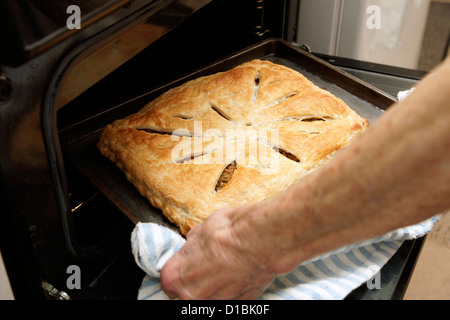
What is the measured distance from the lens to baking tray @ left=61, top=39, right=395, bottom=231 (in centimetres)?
114

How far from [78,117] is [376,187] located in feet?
3.14

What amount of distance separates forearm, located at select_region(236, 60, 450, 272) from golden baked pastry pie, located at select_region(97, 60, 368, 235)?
0.38 metres

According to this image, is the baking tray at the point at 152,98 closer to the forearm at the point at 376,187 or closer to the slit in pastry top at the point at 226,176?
the slit in pastry top at the point at 226,176

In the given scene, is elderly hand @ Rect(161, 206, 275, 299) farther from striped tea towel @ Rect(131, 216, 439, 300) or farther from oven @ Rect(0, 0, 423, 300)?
oven @ Rect(0, 0, 423, 300)

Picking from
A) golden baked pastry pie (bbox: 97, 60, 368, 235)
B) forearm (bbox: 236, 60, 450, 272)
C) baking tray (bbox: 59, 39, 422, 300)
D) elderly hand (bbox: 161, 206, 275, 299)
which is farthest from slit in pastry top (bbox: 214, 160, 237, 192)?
forearm (bbox: 236, 60, 450, 272)

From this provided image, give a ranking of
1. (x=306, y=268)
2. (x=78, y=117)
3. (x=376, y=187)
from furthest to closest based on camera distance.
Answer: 1. (x=78, y=117)
2. (x=306, y=268)
3. (x=376, y=187)

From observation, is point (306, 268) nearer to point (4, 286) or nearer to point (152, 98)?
point (4, 286)

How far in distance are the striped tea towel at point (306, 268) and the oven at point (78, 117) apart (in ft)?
0.21

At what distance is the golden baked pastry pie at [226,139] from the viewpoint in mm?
1094

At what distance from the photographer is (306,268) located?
3.07 ft

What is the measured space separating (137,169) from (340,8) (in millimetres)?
1006

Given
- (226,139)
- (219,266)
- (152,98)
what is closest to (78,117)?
(152,98)
